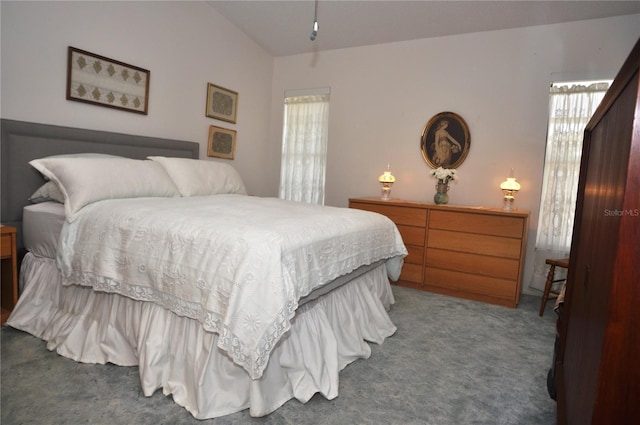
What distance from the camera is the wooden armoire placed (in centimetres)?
66

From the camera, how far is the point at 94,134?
292 centimetres

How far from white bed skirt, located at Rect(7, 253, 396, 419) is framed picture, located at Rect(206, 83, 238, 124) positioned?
2.29m

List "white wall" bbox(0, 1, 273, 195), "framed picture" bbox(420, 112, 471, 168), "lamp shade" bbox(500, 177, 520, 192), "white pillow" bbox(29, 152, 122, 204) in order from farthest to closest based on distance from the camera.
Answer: "framed picture" bbox(420, 112, 471, 168)
"lamp shade" bbox(500, 177, 520, 192)
"white wall" bbox(0, 1, 273, 195)
"white pillow" bbox(29, 152, 122, 204)

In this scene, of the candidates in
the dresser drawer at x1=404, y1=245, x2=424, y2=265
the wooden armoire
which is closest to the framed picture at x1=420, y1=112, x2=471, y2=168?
the dresser drawer at x1=404, y1=245, x2=424, y2=265

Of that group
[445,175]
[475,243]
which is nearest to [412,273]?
[475,243]

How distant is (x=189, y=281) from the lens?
165 cm

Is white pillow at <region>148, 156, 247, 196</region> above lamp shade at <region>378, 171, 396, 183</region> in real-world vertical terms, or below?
below

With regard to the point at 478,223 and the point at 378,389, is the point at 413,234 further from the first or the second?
the point at 378,389

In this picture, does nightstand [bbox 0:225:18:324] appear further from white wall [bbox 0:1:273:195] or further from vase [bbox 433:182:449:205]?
vase [bbox 433:182:449:205]

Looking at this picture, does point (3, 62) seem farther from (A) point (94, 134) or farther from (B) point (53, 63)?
(A) point (94, 134)

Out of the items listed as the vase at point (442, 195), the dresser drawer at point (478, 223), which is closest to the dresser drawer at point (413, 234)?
the dresser drawer at point (478, 223)

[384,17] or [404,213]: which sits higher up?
[384,17]

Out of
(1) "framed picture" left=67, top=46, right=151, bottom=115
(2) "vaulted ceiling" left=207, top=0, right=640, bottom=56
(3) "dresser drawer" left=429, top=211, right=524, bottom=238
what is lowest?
(3) "dresser drawer" left=429, top=211, right=524, bottom=238

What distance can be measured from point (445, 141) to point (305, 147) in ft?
5.69
